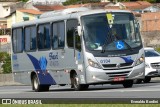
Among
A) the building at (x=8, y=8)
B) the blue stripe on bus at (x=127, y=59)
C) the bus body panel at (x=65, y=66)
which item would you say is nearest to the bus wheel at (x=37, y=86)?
the bus body panel at (x=65, y=66)

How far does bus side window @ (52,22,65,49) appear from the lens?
107 feet

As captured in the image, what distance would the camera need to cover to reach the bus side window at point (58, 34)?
107 ft

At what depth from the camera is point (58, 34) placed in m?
33.0

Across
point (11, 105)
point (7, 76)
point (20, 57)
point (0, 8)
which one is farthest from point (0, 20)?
point (11, 105)

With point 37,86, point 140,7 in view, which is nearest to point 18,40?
point 37,86

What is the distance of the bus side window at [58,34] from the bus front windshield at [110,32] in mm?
1513

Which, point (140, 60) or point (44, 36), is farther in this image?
point (44, 36)

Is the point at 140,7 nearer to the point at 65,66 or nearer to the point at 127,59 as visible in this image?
the point at 65,66

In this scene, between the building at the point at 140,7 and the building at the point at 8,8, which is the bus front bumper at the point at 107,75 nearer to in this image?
the building at the point at 140,7

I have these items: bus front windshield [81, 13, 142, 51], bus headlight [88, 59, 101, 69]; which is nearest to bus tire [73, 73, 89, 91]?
bus headlight [88, 59, 101, 69]

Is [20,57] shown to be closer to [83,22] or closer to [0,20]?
[83,22]

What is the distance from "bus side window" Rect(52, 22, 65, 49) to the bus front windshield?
1.51 m

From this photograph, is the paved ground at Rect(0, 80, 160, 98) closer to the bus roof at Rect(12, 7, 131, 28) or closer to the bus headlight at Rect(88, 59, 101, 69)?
the bus headlight at Rect(88, 59, 101, 69)

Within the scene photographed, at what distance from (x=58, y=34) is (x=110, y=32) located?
274 centimetres
